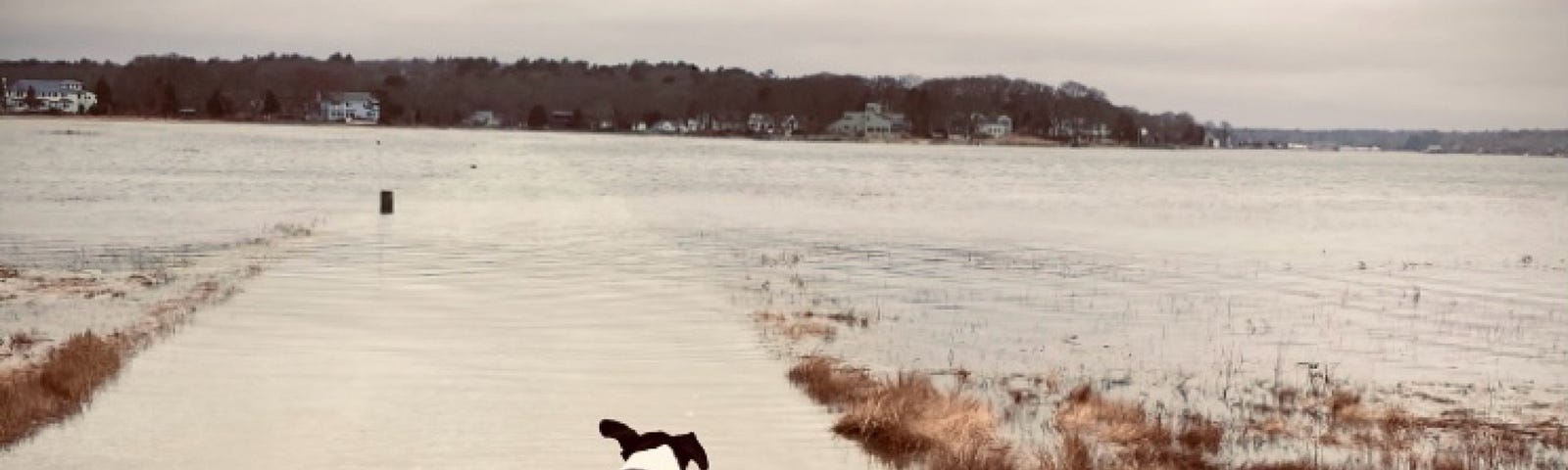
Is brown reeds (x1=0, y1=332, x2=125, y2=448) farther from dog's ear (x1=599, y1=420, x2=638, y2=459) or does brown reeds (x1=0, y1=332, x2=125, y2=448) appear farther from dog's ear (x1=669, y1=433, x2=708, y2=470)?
dog's ear (x1=669, y1=433, x2=708, y2=470)

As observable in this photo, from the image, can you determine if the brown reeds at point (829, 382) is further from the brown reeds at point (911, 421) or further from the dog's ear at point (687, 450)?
the dog's ear at point (687, 450)

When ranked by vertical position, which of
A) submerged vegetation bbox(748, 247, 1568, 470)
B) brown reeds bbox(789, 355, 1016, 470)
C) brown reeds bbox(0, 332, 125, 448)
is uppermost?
brown reeds bbox(0, 332, 125, 448)

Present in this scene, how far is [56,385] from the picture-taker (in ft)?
38.4

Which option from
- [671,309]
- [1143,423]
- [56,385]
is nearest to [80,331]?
[56,385]

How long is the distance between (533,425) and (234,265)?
15599 millimetres

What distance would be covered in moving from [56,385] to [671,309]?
29.0 feet

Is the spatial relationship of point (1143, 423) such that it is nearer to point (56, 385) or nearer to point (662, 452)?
point (662, 452)

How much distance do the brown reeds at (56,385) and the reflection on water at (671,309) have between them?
11.4 inches

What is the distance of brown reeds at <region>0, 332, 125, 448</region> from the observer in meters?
10.4

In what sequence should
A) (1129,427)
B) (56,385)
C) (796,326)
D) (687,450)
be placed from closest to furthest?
(687,450) → (56,385) → (1129,427) → (796,326)

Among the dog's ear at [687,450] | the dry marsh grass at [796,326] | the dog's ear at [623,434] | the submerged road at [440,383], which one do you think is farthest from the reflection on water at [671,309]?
the dog's ear at [687,450]

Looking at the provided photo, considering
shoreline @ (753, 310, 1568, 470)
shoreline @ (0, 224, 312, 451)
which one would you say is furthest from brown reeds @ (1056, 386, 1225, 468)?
shoreline @ (0, 224, 312, 451)

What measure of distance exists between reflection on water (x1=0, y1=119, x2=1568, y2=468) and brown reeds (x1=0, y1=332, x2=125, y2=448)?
0.95 ft

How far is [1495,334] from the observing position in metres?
21.0
